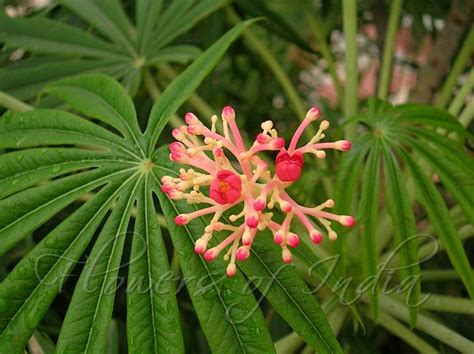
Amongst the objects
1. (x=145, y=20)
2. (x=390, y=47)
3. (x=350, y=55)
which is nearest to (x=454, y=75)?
(x=390, y=47)

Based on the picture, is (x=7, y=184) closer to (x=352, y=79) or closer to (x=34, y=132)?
(x=34, y=132)

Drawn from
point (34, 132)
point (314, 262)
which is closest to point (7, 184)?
point (34, 132)

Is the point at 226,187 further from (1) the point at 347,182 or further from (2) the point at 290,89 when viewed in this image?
(2) the point at 290,89

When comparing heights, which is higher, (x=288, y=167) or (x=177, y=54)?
(x=177, y=54)

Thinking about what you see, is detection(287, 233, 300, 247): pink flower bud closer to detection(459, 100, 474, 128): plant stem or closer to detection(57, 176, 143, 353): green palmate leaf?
detection(57, 176, 143, 353): green palmate leaf

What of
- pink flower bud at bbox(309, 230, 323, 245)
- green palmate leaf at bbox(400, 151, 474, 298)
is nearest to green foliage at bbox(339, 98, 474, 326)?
green palmate leaf at bbox(400, 151, 474, 298)

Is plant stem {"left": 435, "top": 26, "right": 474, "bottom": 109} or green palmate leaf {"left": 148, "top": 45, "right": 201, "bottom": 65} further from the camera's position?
plant stem {"left": 435, "top": 26, "right": 474, "bottom": 109}

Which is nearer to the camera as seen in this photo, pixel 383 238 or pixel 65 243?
pixel 65 243
